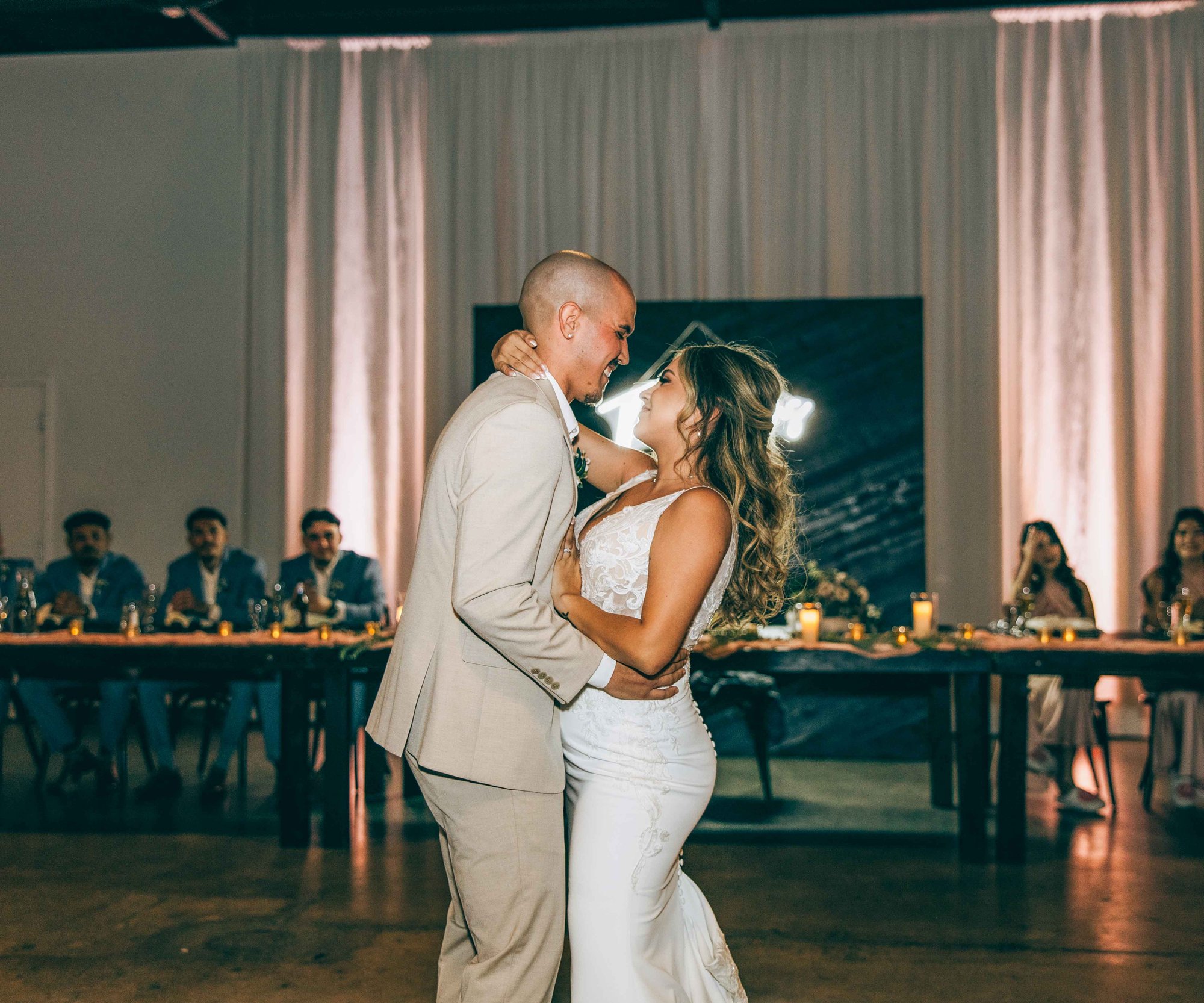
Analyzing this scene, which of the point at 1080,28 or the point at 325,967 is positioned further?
the point at 1080,28

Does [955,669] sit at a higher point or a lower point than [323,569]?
lower

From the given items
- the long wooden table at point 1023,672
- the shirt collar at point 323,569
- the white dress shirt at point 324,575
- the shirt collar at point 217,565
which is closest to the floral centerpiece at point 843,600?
the long wooden table at point 1023,672

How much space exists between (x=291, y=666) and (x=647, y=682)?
2735 mm

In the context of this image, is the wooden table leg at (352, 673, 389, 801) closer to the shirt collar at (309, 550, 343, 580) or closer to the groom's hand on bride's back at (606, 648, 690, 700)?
the shirt collar at (309, 550, 343, 580)

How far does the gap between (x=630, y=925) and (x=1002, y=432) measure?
645 centimetres

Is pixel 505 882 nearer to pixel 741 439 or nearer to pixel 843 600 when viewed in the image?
pixel 741 439

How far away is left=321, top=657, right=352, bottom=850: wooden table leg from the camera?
15.1 ft

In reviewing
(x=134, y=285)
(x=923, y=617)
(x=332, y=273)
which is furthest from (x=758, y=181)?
(x=134, y=285)

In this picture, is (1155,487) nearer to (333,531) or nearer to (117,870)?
(333,531)

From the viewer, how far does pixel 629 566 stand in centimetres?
235

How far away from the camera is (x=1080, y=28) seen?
7.88 meters

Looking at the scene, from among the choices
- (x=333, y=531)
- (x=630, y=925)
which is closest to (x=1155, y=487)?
(x=333, y=531)

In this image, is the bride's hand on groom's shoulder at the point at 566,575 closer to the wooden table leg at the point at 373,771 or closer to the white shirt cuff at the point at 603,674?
the white shirt cuff at the point at 603,674

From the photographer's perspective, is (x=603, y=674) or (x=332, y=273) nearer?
(x=603, y=674)
